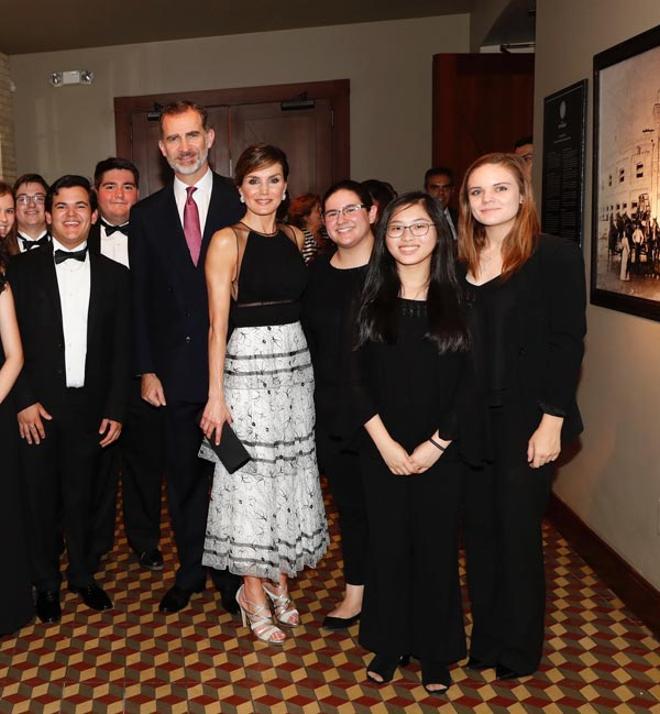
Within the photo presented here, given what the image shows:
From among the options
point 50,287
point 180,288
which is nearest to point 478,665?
point 180,288

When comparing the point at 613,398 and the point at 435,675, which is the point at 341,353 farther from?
the point at 613,398

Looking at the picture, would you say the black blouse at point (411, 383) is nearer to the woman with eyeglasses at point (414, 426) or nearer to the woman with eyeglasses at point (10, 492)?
the woman with eyeglasses at point (414, 426)

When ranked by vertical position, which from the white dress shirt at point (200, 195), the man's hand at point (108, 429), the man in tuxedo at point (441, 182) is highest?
the man in tuxedo at point (441, 182)

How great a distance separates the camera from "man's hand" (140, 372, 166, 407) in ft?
10.3

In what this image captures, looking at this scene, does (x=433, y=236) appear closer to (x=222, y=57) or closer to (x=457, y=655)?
(x=457, y=655)

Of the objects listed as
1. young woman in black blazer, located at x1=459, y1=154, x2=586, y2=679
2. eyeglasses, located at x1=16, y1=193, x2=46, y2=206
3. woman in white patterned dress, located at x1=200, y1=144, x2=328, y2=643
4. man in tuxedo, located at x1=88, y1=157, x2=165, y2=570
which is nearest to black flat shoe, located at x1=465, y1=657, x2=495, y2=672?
young woman in black blazer, located at x1=459, y1=154, x2=586, y2=679

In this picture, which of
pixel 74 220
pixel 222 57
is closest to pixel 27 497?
pixel 74 220

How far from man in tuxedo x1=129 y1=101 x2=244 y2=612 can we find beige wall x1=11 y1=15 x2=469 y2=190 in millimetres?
4838

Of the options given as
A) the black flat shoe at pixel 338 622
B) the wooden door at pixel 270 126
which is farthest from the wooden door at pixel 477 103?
the black flat shoe at pixel 338 622

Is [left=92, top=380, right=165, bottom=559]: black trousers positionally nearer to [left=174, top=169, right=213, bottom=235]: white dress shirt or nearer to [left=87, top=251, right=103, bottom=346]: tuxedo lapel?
[left=87, top=251, right=103, bottom=346]: tuxedo lapel

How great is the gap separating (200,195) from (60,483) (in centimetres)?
132

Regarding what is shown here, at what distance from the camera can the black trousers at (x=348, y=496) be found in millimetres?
2938

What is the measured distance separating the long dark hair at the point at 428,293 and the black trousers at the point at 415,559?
14.9 inches

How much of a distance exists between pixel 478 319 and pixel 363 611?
109cm
